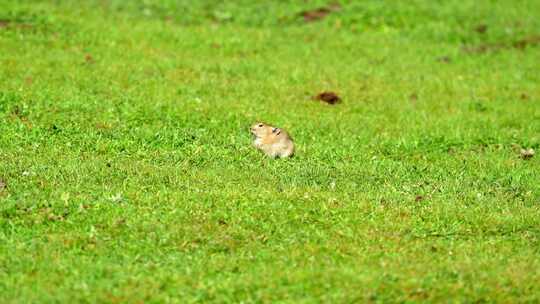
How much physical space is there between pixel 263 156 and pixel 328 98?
420 centimetres

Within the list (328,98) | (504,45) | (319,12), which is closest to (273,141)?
(328,98)

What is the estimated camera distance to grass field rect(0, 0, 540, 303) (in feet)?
32.8

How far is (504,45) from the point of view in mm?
23406

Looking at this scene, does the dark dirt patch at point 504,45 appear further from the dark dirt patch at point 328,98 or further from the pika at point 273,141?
the pika at point 273,141

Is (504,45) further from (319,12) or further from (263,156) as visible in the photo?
(263,156)

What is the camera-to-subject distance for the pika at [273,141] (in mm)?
13953

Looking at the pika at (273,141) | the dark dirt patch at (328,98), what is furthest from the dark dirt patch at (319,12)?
the pika at (273,141)

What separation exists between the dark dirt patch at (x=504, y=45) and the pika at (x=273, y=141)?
9749 mm

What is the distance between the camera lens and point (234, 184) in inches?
490

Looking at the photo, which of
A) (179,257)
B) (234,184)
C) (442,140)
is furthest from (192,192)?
(442,140)

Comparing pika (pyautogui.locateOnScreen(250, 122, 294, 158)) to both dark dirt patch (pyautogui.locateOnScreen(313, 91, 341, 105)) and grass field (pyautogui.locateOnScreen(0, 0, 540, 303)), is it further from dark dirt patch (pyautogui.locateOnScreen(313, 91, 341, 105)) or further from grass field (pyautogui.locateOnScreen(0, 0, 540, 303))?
dark dirt patch (pyautogui.locateOnScreen(313, 91, 341, 105))

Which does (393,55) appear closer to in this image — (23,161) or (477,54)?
(477,54)

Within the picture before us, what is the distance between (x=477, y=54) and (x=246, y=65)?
18.9ft

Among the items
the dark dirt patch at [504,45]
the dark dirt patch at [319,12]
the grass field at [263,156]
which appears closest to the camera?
the grass field at [263,156]
